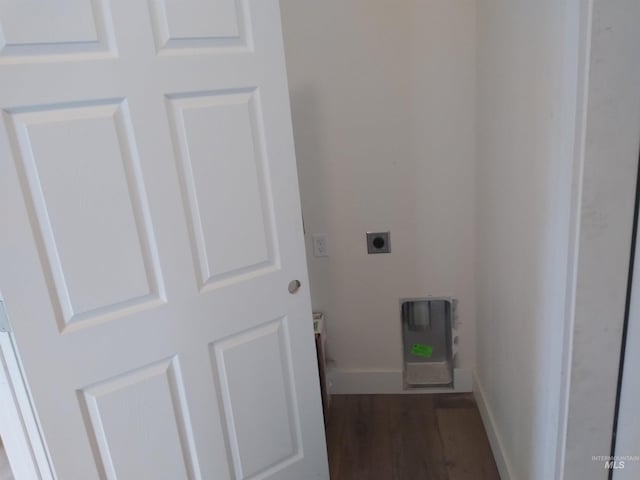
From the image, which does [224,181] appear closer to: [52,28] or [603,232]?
[52,28]

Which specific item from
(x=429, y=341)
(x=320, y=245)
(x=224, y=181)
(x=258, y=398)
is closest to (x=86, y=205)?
(x=224, y=181)

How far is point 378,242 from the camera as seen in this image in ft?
6.75

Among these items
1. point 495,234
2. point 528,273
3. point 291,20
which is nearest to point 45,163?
point 291,20

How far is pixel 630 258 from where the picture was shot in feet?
3.22

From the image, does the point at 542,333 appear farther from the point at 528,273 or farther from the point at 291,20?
the point at 291,20

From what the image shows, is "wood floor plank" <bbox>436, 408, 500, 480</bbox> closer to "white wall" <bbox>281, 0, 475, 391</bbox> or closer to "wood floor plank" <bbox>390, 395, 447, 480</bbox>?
"wood floor plank" <bbox>390, 395, 447, 480</bbox>

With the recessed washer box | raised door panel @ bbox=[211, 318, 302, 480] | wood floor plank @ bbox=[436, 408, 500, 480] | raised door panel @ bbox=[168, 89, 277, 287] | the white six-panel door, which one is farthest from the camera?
the recessed washer box

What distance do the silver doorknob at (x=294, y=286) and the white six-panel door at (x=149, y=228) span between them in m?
0.02

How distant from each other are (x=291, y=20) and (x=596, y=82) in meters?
1.28

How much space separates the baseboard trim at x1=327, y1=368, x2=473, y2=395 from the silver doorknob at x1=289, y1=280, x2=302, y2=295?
3.23 ft

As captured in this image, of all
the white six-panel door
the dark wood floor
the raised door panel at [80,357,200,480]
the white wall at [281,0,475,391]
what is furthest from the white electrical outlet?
the raised door panel at [80,357,200,480]

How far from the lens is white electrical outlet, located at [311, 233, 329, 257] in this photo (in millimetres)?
2070

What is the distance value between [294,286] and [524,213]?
0.74 metres

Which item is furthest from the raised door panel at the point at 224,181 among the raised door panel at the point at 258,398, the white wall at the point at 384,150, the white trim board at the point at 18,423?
the white wall at the point at 384,150
